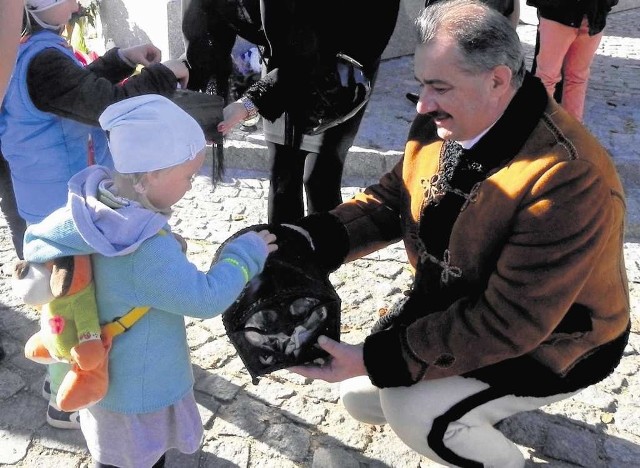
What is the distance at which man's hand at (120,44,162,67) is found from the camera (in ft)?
9.67

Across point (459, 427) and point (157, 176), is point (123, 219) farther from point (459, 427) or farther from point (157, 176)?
point (459, 427)

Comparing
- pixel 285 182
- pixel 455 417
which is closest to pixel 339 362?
pixel 455 417

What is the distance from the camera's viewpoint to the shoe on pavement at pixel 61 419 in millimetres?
2732

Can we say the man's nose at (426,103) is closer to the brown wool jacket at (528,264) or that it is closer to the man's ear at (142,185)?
the brown wool jacket at (528,264)

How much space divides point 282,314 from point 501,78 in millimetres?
975

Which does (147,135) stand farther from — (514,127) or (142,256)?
(514,127)

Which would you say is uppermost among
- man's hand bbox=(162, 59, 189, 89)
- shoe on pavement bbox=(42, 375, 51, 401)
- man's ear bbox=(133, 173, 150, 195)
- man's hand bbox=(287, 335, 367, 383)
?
man's ear bbox=(133, 173, 150, 195)

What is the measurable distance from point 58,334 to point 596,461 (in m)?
2.10

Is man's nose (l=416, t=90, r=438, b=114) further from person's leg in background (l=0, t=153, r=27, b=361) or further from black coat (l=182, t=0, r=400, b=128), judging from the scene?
person's leg in background (l=0, t=153, r=27, b=361)

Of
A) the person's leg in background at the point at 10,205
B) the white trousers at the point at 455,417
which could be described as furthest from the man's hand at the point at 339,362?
the person's leg in background at the point at 10,205

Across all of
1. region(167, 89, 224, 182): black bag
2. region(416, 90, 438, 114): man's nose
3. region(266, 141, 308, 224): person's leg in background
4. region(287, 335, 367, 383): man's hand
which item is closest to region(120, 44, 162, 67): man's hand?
region(167, 89, 224, 182): black bag

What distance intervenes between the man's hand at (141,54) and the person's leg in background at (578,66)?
308 cm

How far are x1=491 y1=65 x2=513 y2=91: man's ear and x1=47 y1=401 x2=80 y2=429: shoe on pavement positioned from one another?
206 centimetres

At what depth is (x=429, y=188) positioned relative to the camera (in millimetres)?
2225
